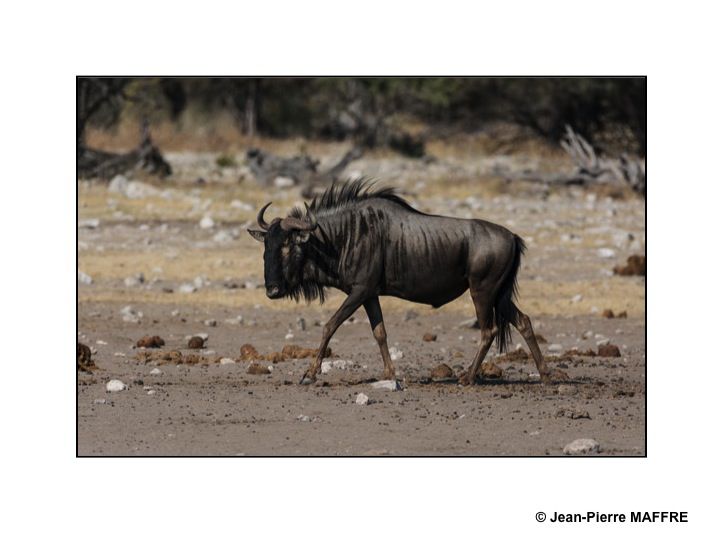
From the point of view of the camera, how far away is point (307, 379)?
11.5 meters

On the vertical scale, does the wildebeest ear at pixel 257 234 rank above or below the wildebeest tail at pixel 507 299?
above

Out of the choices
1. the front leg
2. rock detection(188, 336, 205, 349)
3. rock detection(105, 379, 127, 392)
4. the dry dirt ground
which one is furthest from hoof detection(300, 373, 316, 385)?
rock detection(188, 336, 205, 349)

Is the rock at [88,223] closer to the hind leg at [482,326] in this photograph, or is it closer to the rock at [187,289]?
the rock at [187,289]

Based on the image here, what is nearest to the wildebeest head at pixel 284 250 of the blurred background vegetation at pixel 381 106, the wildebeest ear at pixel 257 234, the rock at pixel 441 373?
the wildebeest ear at pixel 257 234

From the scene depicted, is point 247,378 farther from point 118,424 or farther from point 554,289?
point 554,289

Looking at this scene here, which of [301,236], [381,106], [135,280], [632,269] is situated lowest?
[135,280]

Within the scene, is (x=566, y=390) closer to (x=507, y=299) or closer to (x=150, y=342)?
(x=507, y=299)

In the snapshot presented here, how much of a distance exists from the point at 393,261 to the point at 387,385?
3.42ft

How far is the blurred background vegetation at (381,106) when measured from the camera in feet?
103

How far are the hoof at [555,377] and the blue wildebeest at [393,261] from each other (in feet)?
0.49

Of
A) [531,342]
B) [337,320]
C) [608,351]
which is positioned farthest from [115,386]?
[608,351]

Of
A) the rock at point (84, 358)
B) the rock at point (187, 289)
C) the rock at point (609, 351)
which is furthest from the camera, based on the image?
the rock at point (187, 289)
